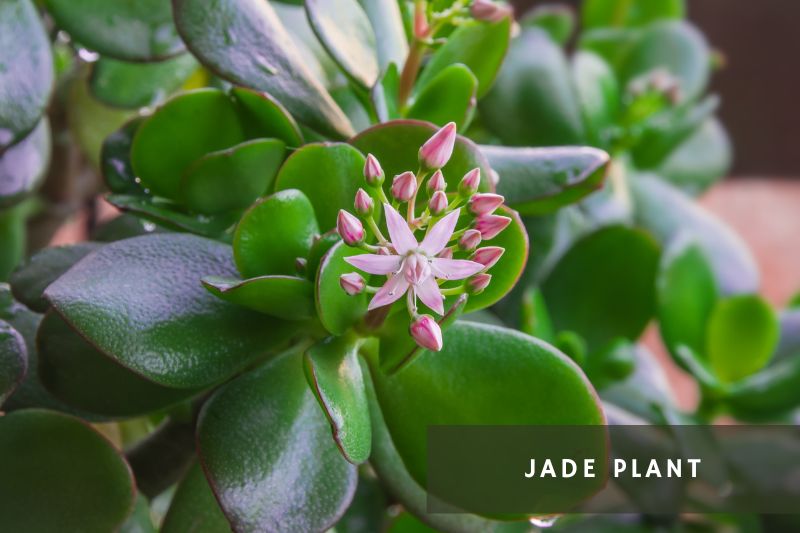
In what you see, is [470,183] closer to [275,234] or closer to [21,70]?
[275,234]

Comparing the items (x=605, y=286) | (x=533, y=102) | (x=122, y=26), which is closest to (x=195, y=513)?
(x=122, y=26)

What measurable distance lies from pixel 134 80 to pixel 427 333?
364 millimetres

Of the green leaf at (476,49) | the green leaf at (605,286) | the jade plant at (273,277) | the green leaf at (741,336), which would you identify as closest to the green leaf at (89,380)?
the jade plant at (273,277)

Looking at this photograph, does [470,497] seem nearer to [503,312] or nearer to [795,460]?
[503,312]

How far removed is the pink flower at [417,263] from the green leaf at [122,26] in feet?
0.82

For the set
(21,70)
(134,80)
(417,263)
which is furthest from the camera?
(134,80)

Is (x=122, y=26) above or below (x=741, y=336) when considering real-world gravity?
above

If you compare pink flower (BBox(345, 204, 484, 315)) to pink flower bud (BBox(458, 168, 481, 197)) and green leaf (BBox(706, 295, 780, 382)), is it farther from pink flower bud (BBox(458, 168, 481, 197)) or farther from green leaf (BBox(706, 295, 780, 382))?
green leaf (BBox(706, 295, 780, 382))

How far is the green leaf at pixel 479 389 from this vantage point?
0.46 m

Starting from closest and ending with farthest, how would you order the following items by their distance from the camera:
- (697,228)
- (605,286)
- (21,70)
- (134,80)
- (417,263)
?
1. (417,263)
2. (21,70)
3. (134,80)
4. (605,286)
5. (697,228)

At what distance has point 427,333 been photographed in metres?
0.41

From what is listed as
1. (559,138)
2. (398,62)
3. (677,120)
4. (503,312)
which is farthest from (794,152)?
(398,62)

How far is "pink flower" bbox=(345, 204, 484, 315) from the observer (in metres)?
0.41

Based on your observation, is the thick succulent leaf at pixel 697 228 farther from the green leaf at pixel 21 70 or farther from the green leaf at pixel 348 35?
the green leaf at pixel 21 70
